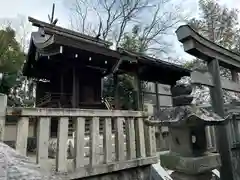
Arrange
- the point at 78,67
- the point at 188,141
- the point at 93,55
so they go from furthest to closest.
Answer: the point at 78,67 < the point at 93,55 < the point at 188,141

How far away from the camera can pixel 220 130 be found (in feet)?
10.5

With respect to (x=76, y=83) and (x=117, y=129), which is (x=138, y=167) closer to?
(x=117, y=129)

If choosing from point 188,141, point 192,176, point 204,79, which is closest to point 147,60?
point 204,79

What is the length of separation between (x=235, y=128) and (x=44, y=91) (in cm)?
921

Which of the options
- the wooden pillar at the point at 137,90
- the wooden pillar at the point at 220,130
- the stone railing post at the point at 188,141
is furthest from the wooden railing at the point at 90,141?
the wooden pillar at the point at 137,90

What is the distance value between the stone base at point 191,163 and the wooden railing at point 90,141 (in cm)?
96

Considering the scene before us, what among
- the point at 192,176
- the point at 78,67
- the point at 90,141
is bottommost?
the point at 192,176

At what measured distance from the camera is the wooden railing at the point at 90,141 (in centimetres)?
229

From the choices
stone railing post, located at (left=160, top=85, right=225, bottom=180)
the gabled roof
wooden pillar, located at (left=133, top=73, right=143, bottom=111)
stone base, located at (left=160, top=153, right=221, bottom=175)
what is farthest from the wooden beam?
wooden pillar, located at (left=133, top=73, right=143, bottom=111)

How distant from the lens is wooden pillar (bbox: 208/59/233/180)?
2.99m

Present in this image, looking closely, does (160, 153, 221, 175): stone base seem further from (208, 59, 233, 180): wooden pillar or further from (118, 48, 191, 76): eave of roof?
(118, 48, 191, 76): eave of roof

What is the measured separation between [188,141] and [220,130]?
1377mm

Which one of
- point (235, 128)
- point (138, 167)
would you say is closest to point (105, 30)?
point (235, 128)

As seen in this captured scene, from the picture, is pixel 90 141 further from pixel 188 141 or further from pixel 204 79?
pixel 204 79
